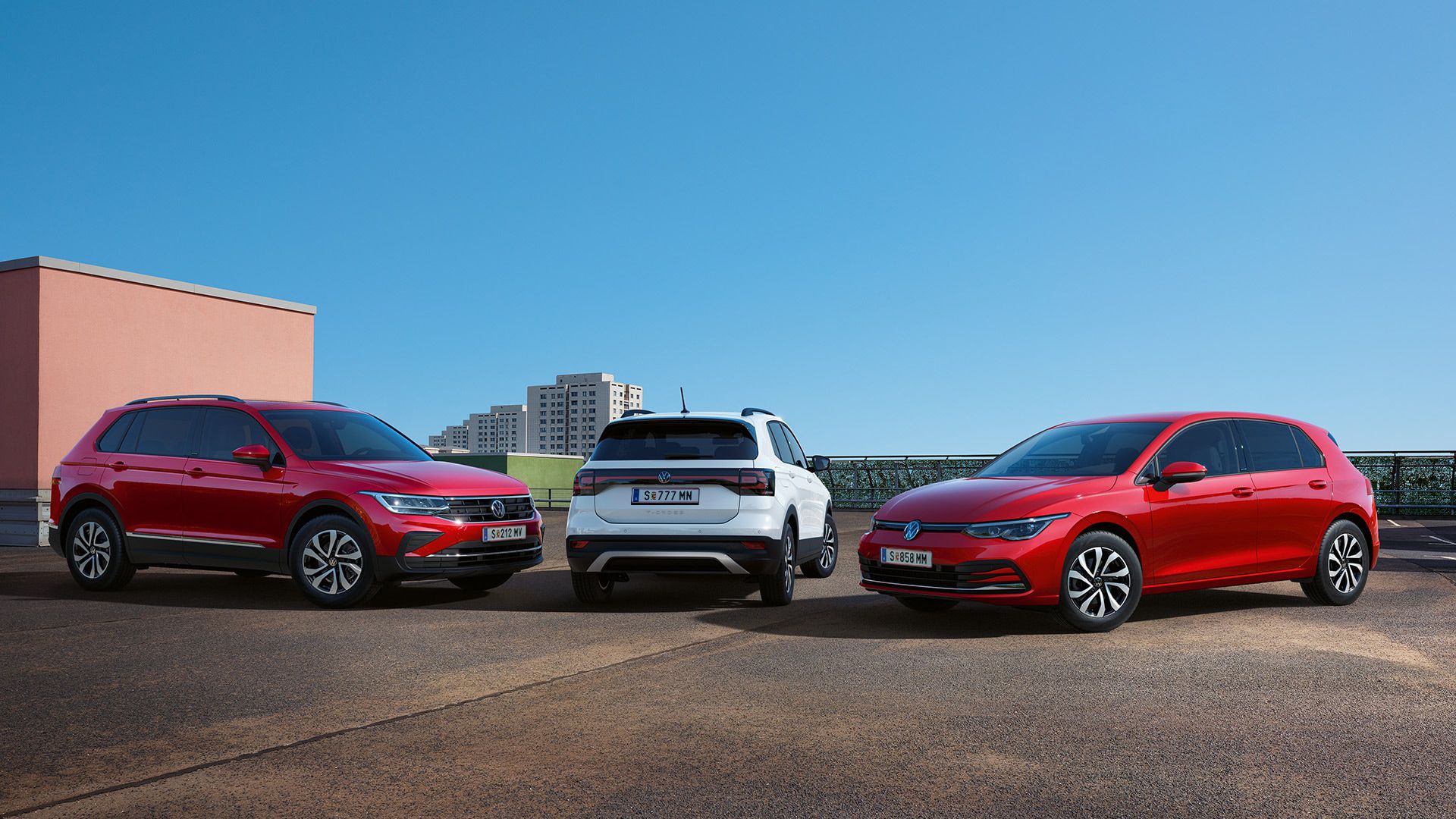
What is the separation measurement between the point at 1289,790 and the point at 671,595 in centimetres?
744

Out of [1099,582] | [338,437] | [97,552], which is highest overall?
[338,437]

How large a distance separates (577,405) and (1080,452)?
121135mm

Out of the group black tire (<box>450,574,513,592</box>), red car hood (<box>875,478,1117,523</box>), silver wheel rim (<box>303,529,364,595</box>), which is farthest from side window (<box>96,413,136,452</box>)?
red car hood (<box>875,478,1117,523</box>)

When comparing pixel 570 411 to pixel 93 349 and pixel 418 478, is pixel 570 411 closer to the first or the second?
pixel 93 349

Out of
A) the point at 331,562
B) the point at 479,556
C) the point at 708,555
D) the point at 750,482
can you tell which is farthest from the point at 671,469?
the point at 331,562

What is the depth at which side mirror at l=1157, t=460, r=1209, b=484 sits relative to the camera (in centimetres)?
850

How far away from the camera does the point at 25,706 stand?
5.85m

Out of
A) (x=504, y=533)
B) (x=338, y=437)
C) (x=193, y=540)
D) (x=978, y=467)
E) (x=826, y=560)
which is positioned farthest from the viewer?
(x=978, y=467)

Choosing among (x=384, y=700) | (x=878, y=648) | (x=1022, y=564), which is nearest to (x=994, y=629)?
(x=1022, y=564)

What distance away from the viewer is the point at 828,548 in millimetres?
13125

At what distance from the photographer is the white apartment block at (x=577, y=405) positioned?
120 metres

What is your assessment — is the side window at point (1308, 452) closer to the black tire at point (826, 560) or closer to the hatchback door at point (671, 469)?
the hatchback door at point (671, 469)

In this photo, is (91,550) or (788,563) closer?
(788,563)

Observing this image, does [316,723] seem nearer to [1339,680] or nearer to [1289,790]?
[1289,790]
